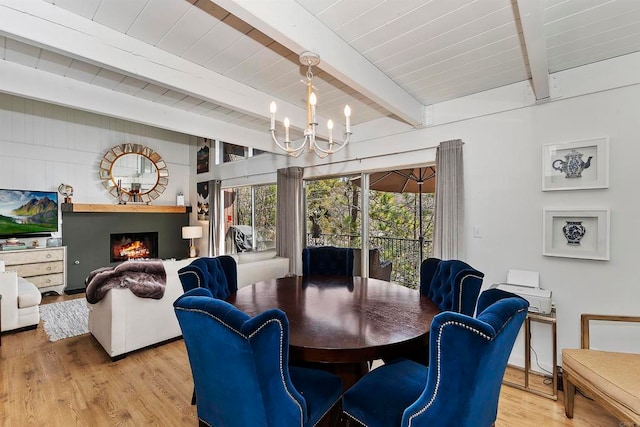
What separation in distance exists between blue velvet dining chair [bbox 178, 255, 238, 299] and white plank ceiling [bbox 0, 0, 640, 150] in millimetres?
1362

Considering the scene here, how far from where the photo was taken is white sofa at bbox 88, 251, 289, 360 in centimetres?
270

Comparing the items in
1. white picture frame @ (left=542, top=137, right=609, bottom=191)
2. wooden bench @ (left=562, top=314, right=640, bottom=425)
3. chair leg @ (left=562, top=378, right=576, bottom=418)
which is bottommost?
chair leg @ (left=562, top=378, right=576, bottom=418)

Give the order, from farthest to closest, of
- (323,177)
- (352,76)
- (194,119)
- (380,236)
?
(323,177) < (380,236) < (194,119) < (352,76)

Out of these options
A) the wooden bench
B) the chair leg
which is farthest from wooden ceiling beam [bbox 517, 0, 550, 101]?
the chair leg

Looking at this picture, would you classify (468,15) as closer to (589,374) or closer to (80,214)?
(589,374)

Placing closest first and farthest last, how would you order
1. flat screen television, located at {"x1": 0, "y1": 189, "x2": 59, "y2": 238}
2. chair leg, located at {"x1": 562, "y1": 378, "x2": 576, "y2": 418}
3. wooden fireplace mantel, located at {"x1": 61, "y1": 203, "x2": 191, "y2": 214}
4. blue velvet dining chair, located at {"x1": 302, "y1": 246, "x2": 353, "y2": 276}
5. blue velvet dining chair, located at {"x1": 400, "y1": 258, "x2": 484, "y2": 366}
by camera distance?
blue velvet dining chair, located at {"x1": 400, "y1": 258, "x2": 484, "y2": 366}
chair leg, located at {"x1": 562, "y1": 378, "x2": 576, "y2": 418}
blue velvet dining chair, located at {"x1": 302, "y1": 246, "x2": 353, "y2": 276}
flat screen television, located at {"x1": 0, "y1": 189, "x2": 59, "y2": 238}
wooden fireplace mantel, located at {"x1": 61, "y1": 203, "x2": 191, "y2": 214}

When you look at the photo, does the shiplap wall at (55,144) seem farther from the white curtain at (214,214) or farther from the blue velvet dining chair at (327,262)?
the blue velvet dining chair at (327,262)

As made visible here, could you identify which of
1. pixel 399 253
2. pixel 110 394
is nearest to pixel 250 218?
pixel 399 253

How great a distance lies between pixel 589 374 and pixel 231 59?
3.13 meters

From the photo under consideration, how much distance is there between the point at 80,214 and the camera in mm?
5371

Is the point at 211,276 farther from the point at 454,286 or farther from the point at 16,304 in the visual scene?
the point at 16,304

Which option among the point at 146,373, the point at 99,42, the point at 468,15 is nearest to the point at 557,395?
the point at 468,15

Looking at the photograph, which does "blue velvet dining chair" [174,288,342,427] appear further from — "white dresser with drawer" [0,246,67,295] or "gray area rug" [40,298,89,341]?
"white dresser with drawer" [0,246,67,295]

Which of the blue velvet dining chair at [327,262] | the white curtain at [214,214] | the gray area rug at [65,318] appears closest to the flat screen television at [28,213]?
the gray area rug at [65,318]
